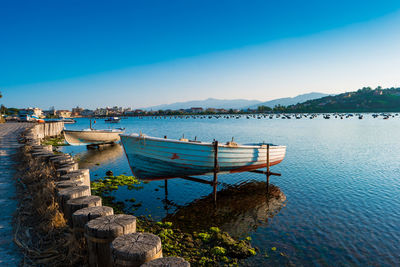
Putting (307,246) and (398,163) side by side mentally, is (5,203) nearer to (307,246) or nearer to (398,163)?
(307,246)

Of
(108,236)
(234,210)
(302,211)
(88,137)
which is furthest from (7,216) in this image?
(88,137)

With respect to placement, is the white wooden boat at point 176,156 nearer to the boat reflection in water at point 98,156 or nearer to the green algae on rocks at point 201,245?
the green algae on rocks at point 201,245

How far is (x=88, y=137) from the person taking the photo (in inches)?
1351

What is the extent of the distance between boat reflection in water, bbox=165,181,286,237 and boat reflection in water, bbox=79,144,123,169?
601 inches

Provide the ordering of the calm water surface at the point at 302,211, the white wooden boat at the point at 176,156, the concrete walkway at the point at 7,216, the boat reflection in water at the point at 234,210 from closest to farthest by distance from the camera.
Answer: the concrete walkway at the point at 7,216 → the calm water surface at the point at 302,211 → the boat reflection in water at the point at 234,210 → the white wooden boat at the point at 176,156

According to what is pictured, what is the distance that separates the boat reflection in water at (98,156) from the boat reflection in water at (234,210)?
15.3m

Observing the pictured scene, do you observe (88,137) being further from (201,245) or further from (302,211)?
(302,211)

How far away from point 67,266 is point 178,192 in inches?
468

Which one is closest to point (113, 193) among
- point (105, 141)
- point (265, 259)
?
point (265, 259)

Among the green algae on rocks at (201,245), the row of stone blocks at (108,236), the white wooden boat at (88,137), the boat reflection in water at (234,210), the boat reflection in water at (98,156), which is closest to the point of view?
the row of stone blocks at (108,236)

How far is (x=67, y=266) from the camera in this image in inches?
188

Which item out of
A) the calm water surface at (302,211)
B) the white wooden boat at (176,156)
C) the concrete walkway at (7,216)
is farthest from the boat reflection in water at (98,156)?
the concrete walkway at (7,216)

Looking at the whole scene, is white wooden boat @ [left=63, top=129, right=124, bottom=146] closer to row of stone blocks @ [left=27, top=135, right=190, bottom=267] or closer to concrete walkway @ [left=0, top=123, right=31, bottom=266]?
concrete walkway @ [left=0, top=123, right=31, bottom=266]

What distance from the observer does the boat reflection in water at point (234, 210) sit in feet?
38.1
